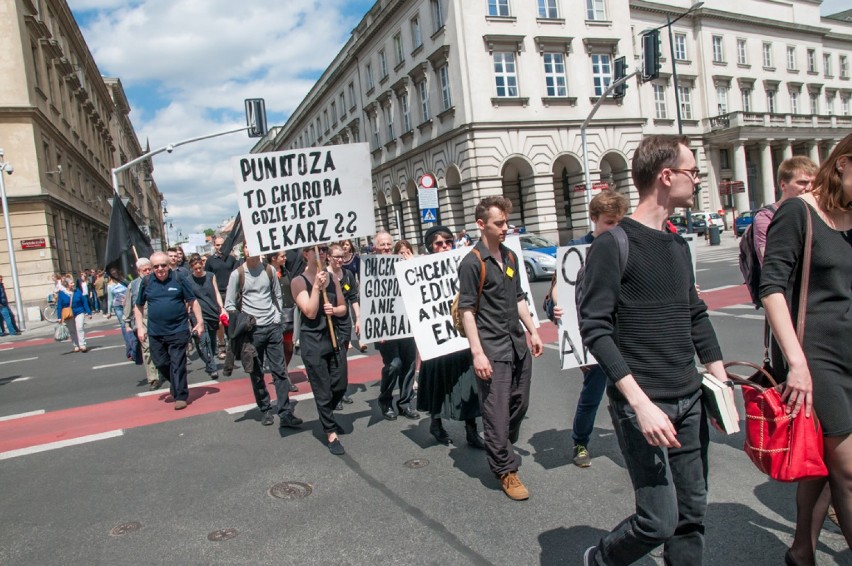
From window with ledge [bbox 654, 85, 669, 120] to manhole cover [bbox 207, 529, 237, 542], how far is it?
4110 centimetres

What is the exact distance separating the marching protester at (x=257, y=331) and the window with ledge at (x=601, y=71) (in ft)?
98.8

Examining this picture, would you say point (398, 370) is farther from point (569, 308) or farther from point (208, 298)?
point (208, 298)

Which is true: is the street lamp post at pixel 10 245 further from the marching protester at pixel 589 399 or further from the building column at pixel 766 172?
the building column at pixel 766 172

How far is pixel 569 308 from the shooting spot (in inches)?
191

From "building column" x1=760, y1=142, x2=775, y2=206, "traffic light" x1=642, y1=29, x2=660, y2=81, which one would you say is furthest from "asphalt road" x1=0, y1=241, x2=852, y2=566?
"building column" x1=760, y1=142, x2=775, y2=206

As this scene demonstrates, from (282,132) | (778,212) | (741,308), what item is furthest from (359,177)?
(282,132)

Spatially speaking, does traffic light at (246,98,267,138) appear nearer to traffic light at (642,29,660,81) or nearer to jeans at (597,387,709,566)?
traffic light at (642,29,660,81)

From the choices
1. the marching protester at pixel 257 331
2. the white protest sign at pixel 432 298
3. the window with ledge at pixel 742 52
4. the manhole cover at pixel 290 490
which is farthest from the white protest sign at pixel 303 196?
the window with ledge at pixel 742 52

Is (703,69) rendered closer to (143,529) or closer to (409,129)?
(409,129)

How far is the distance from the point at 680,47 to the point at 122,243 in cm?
4169

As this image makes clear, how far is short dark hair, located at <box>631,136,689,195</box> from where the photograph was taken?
2414 millimetres

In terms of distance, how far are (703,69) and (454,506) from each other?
45.5 m

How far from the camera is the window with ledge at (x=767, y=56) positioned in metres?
46.1

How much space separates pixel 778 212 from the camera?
262 cm
